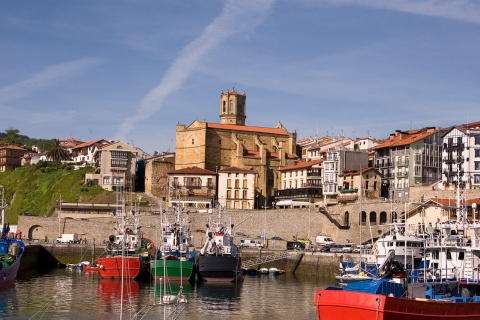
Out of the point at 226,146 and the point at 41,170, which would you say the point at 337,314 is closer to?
the point at 226,146

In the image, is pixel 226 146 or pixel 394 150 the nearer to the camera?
pixel 394 150

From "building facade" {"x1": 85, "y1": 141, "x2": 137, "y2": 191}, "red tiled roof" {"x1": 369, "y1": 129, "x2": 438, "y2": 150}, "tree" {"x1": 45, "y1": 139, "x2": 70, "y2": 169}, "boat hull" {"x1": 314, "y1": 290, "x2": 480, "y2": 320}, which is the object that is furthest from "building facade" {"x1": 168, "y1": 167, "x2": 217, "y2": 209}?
"boat hull" {"x1": 314, "y1": 290, "x2": 480, "y2": 320}

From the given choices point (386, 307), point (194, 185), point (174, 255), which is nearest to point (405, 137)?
point (194, 185)

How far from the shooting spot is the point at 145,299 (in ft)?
164

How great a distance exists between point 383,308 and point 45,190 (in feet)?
317

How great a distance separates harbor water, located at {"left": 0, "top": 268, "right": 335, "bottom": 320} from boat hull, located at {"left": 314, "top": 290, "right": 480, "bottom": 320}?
731 cm

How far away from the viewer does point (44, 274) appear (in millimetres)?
69250

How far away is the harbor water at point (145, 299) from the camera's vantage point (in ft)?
141

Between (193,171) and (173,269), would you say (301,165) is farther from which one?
(173,269)

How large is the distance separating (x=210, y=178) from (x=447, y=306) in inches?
2989

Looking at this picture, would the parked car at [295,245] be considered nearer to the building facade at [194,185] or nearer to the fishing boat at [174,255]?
the fishing boat at [174,255]

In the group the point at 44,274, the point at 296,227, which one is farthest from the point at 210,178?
the point at 44,274

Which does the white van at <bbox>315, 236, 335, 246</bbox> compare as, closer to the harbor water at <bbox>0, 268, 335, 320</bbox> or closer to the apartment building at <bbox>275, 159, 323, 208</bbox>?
the apartment building at <bbox>275, 159, 323, 208</bbox>

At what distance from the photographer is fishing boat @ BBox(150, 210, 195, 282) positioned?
59969 millimetres
